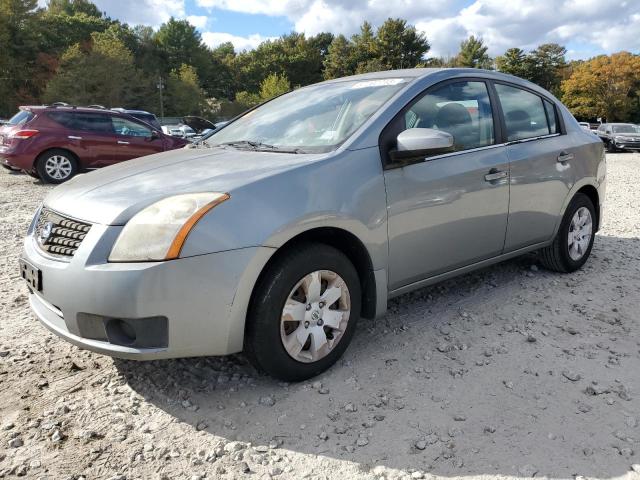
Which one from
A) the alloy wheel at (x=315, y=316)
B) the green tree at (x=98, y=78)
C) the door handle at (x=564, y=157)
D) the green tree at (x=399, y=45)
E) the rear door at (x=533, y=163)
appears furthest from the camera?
the green tree at (x=399, y=45)

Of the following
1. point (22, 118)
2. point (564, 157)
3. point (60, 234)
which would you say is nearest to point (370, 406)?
point (60, 234)

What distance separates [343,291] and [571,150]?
8.45 feet

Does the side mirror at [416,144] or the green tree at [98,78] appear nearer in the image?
the side mirror at [416,144]

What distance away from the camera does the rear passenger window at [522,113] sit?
3783 mm

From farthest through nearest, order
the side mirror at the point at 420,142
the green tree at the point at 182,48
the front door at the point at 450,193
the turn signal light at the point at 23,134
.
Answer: the green tree at the point at 182,48 → the turn signal light at the point at 23,134 → the front door at the point at 450,193 → the side mirror at the point at 420,142

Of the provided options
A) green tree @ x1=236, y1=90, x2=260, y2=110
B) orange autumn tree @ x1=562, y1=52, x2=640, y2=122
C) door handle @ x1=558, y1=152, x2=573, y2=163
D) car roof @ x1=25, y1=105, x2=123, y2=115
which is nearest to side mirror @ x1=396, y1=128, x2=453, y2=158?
door handle @ x1=558, y1=152, x2=573, y2=163

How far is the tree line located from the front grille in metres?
52.7

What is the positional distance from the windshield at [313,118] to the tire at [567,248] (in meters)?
2.01

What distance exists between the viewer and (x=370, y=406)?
2533 millimetres

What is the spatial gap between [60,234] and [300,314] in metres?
1.21

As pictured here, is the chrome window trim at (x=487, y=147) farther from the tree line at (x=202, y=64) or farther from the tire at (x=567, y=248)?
the tree line at (x=202, y=64)

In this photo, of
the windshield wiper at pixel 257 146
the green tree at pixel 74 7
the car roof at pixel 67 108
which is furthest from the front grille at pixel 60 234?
the green tree at pixel 74 7

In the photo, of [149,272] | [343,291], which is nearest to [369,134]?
[343,291]

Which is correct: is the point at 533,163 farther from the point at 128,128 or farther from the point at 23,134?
the point at 23,134
